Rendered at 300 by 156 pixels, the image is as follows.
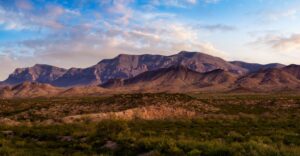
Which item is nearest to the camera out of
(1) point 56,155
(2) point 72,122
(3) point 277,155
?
(3) point 277,155

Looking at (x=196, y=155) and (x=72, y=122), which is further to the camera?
(x=72, y=122)

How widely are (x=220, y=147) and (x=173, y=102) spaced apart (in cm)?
4127

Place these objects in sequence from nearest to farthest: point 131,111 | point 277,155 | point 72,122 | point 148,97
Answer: point 277,155
point 72,122
point 131,111
point 148,97

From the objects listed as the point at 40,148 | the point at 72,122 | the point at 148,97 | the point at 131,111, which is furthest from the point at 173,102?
the point at 40,148

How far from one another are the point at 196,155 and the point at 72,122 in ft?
78.0

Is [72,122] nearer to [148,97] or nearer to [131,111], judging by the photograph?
[131,111]

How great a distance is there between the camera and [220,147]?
16922mm

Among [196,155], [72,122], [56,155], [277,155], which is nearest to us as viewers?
[277,155]

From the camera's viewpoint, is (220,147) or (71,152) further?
(71,152)

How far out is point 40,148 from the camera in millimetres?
20438

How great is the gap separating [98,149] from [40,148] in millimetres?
3542

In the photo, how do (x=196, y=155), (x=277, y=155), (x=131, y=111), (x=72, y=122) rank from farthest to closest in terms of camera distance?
1. (x=131, y=111)
2. (x=72, y=122)
3. (x=196, y=155)
4. (x=277, y=155)

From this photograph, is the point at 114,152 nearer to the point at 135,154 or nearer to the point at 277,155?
the point at 135,154

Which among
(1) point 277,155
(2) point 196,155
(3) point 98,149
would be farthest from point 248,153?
(3) point 98,149
